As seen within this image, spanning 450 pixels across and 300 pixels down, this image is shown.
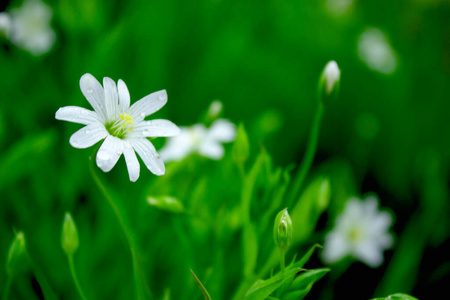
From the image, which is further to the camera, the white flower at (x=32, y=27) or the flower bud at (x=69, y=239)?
the white flower at (x=32, y=27)

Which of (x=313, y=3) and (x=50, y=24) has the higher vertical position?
(x=313, y=3)

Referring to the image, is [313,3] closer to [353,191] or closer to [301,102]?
[301,102]

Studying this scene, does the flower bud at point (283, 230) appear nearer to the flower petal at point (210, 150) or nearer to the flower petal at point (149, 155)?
the flower petal at point (149, 155)

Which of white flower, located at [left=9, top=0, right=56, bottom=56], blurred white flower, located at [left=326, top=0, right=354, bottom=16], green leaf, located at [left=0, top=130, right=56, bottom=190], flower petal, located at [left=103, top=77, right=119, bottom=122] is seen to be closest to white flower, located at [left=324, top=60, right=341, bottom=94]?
flower petal, located at [left=103, top=77, right=119, bottom=122]

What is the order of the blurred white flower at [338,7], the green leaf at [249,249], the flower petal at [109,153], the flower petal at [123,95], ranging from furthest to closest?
1. the blurred white flower at [338,7]
2. the green leaf at [249,249]
3. the flower petal at [123,95]
4. the flower petal at [109,153]

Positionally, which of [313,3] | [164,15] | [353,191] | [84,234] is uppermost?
[313,3]

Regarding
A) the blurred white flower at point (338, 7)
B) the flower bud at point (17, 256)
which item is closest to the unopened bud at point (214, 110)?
the flower bud at point (17, 256)

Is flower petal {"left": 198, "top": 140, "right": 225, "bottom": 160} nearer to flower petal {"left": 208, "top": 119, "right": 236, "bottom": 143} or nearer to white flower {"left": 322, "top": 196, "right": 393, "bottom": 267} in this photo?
flower petal {"left": 208, "top": 119, "right": 236, "bottom": 143}

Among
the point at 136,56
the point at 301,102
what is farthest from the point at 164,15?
the point at 301,102
